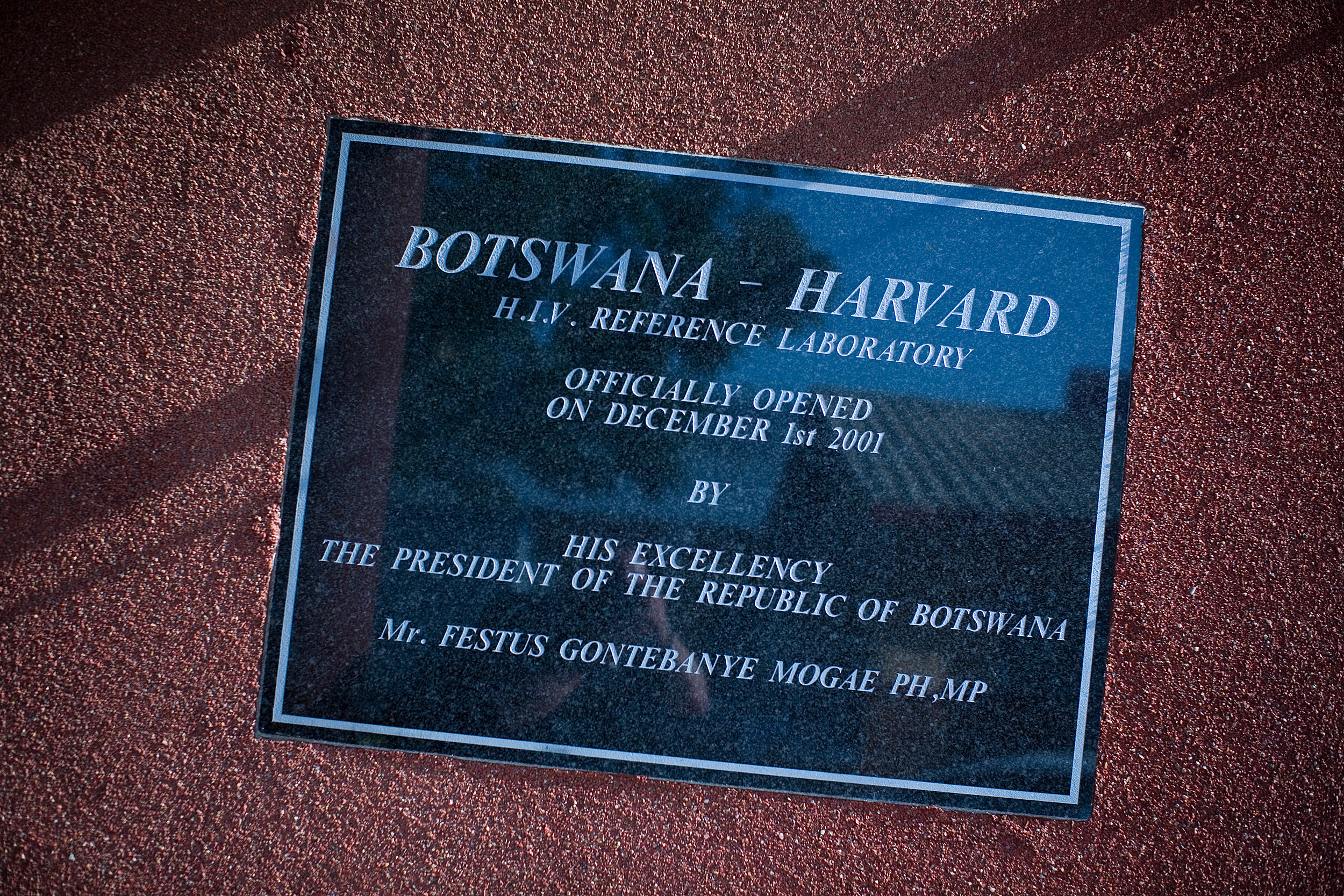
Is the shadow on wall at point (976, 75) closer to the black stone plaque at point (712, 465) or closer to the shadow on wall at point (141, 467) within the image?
the black stone plaque at point (712, 465)

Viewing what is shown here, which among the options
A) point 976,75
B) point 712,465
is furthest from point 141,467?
point 976,75

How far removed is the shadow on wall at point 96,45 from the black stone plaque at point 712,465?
53 centimetres

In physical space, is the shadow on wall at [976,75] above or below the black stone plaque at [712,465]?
above

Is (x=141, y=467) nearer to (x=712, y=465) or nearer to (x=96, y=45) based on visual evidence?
(x=96, y=45)

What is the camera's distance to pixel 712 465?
7.03 feet

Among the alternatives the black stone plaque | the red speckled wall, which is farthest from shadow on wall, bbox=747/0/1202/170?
the black stone plaque

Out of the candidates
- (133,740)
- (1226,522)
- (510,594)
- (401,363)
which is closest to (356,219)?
(401,363)

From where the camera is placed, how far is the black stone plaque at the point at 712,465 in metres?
2.12

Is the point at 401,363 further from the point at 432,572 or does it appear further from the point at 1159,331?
the point at 1159,331

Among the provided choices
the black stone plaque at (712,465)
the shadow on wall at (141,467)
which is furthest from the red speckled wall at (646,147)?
the black stone plaque at (712,465)

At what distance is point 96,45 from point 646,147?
1.70 meters

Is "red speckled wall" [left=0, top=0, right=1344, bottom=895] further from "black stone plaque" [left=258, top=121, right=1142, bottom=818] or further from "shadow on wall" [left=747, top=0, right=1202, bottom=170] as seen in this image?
"black stone plaque" [left=258, top=121, right=1142, bottom=818]

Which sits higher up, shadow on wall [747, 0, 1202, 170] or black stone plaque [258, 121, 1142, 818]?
shadow on wall [747, 0, 1202, 170]

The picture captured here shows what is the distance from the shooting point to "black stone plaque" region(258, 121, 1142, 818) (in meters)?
2.12
